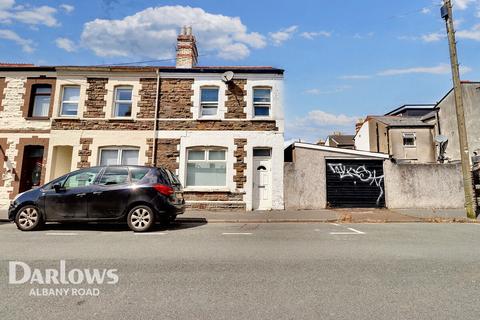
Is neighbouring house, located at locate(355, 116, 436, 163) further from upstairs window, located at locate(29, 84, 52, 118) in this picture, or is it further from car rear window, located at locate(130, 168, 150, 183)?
upstairs window, located at locate(29, 84, 52, 118)

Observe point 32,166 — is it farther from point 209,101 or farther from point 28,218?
point 209,101

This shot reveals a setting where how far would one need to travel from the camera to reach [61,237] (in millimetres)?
6848

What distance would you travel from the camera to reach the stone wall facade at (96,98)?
13820 millimetres

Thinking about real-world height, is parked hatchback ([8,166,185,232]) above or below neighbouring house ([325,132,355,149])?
below

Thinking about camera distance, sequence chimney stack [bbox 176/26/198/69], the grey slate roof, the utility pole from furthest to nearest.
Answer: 1. the grey slate roof
2. chimney stack [bbox 176/26/198/69]
3. the utility pole

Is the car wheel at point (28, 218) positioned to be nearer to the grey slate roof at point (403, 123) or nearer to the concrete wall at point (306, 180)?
the concrete wall at point (306, 180)

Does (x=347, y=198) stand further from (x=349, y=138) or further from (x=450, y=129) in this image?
(x=349, y=138)

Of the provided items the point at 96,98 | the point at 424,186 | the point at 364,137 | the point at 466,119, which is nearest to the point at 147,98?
the point at 96,98

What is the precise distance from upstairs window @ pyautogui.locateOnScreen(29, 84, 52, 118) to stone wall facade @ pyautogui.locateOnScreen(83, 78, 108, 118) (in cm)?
213

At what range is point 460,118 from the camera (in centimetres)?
1083

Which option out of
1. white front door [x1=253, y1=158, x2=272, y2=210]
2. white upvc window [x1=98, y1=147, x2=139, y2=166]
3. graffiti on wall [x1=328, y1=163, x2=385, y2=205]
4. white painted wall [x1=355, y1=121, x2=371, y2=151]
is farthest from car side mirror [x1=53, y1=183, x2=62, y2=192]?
white painted wall [x1=355, y1=121, x2=371, y2=151]

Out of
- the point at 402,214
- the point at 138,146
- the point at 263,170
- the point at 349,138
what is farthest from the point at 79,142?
the point at 349,138

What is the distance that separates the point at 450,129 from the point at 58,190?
2672 centimetres

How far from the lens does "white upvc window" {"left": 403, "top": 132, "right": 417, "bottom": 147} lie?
25.0 meters
